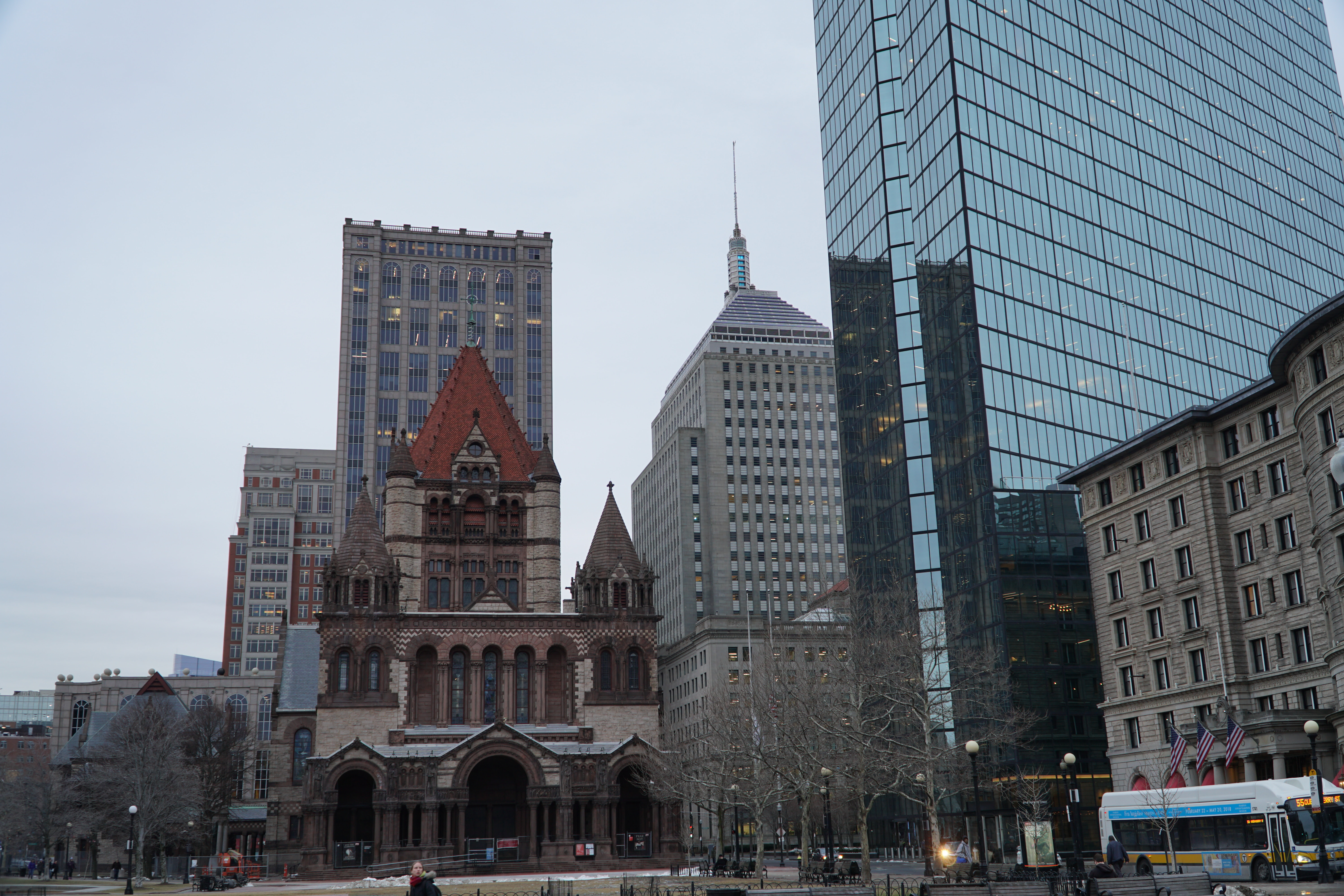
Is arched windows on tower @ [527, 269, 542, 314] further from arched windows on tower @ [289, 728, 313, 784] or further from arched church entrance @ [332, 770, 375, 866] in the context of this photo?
arched church entrance @ [332, 770, 375, 866]

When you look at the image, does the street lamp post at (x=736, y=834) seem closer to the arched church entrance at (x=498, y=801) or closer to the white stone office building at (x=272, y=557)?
the arched church entrance at (x=498, y=801)

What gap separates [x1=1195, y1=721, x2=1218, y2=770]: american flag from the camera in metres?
47.7

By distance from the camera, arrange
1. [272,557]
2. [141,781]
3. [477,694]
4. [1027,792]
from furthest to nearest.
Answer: [272,557] < [141,781] < [477,694] < [1027,792]

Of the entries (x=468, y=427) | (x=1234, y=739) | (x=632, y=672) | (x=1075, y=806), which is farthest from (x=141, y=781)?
(x=1234, y=739)

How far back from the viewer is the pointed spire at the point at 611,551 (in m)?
80.9

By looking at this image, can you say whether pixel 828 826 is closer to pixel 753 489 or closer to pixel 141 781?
pixel 141 781

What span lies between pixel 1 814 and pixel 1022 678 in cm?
6917

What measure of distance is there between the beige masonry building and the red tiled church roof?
40720 millimetres

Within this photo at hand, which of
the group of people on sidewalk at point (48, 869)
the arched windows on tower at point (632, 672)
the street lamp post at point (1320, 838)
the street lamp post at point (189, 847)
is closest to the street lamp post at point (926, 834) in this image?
the street lamp post at point (1320, 838)

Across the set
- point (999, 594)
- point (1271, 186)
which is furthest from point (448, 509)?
point (1271, 186)

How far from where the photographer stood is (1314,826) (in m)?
39.8

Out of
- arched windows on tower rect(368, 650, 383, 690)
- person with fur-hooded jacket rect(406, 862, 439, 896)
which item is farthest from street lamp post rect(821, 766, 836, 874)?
arched windows on tower rect(368, 650, 383, 690)

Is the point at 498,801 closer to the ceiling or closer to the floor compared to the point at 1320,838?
closer to the ceiling

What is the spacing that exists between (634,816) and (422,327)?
88252 mm
